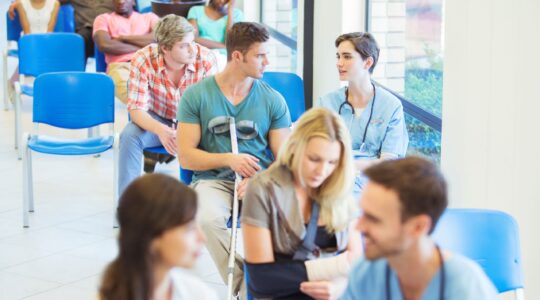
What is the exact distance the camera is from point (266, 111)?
425 centimetres

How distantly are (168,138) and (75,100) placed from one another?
1.04 metres

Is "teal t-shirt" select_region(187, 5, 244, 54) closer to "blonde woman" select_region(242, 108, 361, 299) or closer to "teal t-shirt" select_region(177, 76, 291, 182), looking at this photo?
"teal t-shirt" select_region(177, 76, 291, 182)

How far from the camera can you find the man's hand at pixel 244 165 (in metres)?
4.03

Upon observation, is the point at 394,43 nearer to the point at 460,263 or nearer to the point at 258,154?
the point at 258,154

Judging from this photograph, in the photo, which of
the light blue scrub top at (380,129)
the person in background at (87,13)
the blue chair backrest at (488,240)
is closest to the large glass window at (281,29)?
the person in background at (87,13)

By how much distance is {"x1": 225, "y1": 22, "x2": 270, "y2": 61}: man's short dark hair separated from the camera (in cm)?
427

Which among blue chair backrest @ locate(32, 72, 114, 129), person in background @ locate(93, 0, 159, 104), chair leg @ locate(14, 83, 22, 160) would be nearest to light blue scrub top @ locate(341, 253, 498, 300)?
blue chair backrest @ locate(32, 72, 114, 129)

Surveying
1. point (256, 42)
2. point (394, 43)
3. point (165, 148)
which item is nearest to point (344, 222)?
point (256, 42)

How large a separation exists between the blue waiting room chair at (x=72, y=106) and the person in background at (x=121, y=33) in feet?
5.24

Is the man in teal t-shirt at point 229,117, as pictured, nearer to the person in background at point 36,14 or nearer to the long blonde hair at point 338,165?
the long blonde hair at point 338,165

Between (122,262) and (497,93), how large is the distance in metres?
2.19

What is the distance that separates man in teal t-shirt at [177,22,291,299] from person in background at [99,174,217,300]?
6.79 feet

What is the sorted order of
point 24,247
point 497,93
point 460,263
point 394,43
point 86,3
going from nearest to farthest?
point 460,263, point 497,93, point 24,247, point 394,43, point 86,3

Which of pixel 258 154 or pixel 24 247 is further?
pixel 24 247
